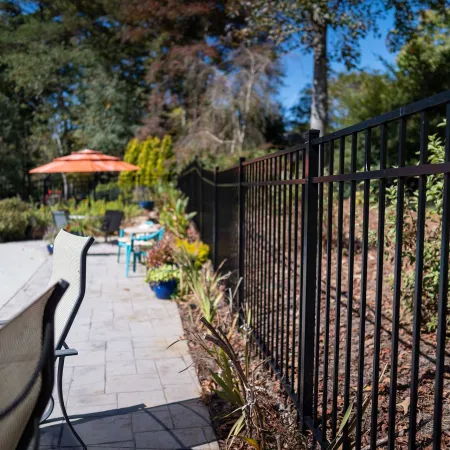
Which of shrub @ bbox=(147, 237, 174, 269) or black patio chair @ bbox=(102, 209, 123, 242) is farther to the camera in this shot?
black patio chair @ bbox=(102, 209, 123, 242)

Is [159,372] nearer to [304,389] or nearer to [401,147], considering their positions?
[304,389]

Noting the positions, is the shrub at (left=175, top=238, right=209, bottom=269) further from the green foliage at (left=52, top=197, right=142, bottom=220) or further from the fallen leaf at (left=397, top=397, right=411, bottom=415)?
the green foliage at (left=52, top=197, right=142, bottom=220)

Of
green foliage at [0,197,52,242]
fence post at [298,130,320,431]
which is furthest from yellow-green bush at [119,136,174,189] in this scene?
fence post at [298,130,320,431]

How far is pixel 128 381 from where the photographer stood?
12.6 feet

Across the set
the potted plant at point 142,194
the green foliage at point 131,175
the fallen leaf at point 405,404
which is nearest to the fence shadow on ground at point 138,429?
the fallen leaf at point 405,404

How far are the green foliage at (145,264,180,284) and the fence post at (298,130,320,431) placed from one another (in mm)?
3830

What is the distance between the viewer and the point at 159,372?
4023 millimetres

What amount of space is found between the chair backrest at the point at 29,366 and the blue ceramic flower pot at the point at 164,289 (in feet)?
15.7

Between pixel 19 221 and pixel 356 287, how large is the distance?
9.31m

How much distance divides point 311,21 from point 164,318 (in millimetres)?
9745

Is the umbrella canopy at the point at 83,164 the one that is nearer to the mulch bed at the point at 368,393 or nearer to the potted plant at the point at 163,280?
the potted plant at the point at 163,280

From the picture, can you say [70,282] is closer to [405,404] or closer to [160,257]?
[405,404]

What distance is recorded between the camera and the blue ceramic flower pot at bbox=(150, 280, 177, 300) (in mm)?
6453

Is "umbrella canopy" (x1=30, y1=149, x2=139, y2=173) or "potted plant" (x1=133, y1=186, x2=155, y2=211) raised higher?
"umbrella canopy" (x1=30, y1=149, x2=139, y2=173)
